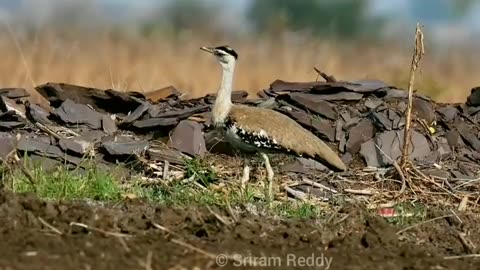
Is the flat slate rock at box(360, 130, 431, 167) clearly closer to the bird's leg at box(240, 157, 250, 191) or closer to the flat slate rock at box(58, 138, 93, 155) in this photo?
the bird's leg at box(240, 157, 250, 191)

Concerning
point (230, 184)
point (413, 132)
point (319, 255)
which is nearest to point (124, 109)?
point (230, 184)

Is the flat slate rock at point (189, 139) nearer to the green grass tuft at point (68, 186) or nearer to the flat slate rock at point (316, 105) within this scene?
the flat slate rock at point (316, 105)

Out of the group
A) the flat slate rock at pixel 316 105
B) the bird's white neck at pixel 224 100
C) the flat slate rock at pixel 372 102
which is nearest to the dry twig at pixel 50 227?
the bird's white neck at pixel 224 100

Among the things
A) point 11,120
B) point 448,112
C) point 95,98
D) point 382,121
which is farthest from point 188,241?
point 448,112

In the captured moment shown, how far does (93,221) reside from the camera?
4965 millimetres

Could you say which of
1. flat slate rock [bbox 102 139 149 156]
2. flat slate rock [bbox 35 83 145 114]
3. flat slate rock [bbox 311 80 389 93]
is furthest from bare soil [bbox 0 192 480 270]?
flat slate rock [bbox 311 80 389 93]

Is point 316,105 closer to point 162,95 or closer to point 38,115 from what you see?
point 162,95

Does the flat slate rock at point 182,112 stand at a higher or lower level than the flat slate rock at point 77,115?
higher

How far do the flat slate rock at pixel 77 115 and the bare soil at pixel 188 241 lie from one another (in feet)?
9.80

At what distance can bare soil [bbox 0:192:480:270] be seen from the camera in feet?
14.5

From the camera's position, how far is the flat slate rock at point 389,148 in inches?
331

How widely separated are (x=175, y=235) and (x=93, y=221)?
42 centimetres

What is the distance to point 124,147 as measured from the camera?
8078mm

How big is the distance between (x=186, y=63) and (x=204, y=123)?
6249 millimetres
